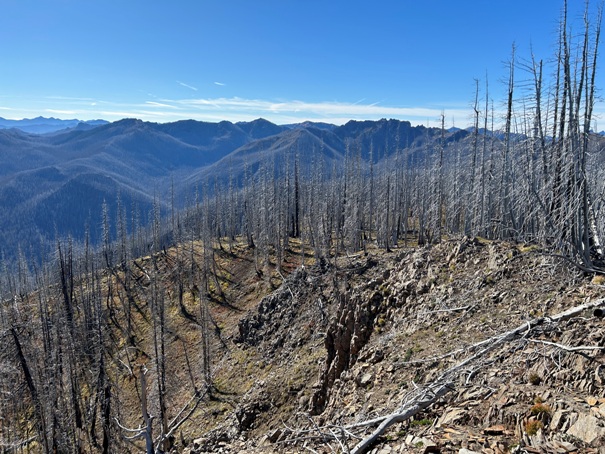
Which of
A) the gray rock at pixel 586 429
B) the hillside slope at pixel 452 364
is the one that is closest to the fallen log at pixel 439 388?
the hillside slope at pixel 452 364

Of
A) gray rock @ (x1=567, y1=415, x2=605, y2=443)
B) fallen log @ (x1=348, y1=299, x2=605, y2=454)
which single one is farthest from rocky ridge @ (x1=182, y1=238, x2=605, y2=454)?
fallen log @ (x1=348, y1=299, x2=605, y2=454)

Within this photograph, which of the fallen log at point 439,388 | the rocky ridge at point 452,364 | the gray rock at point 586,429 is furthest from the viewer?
the fallen log at point 439,388

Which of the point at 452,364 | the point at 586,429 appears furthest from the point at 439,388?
the point at 586,429

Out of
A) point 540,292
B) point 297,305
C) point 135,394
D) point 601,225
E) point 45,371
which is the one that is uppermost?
point 601,225

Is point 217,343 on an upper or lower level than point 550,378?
lower

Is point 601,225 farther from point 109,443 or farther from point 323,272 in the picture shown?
point 109,443

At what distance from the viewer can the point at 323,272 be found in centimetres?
3500

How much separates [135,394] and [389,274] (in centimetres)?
2736

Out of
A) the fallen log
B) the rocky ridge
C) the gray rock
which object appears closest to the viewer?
the gray rock

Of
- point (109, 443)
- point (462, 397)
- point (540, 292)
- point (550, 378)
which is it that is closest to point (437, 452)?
point (462, 397)

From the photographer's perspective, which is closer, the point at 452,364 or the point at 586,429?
the point at 586,429

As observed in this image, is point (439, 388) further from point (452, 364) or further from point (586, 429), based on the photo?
point (586, 429)

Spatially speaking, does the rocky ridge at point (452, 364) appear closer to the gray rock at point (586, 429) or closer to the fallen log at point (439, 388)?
the gray rock at point (586, 429)

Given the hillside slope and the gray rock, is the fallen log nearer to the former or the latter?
the hillside slope
